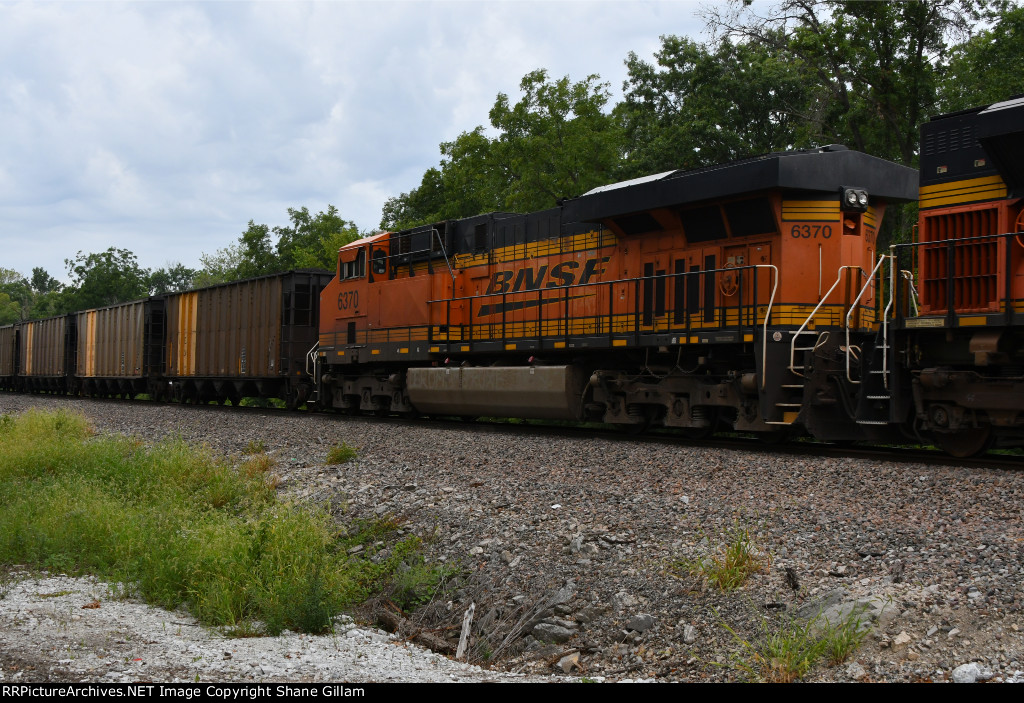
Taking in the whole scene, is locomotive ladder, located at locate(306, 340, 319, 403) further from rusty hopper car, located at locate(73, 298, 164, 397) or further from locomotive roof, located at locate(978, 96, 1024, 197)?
locomotive roof, located at locate(978, 96, 1024, 197)

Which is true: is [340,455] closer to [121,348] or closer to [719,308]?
[719,308]

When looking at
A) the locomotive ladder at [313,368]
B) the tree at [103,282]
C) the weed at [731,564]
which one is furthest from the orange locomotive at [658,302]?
the tree at [103,282]

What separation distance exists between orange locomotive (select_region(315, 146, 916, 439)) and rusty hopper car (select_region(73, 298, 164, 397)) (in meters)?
13.5

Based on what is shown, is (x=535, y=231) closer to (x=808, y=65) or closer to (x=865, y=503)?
(x=865, y=503)

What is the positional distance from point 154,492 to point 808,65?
18.8 m

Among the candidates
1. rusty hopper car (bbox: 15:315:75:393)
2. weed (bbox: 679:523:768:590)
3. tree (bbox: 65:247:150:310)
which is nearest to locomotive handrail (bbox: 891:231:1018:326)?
weed (bbox: 679:523:768:590)

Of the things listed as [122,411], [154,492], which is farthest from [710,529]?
[122,411]

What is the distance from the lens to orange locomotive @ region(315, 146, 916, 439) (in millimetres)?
10672

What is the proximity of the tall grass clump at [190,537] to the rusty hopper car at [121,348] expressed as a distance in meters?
17.1

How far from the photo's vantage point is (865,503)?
21.1 ft

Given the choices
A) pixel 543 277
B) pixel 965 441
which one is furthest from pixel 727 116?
pixel 965 441

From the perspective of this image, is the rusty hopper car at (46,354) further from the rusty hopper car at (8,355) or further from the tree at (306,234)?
the tree at (306,234)

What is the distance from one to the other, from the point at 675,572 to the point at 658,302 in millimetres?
7303

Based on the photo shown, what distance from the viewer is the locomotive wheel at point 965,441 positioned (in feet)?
28.8
